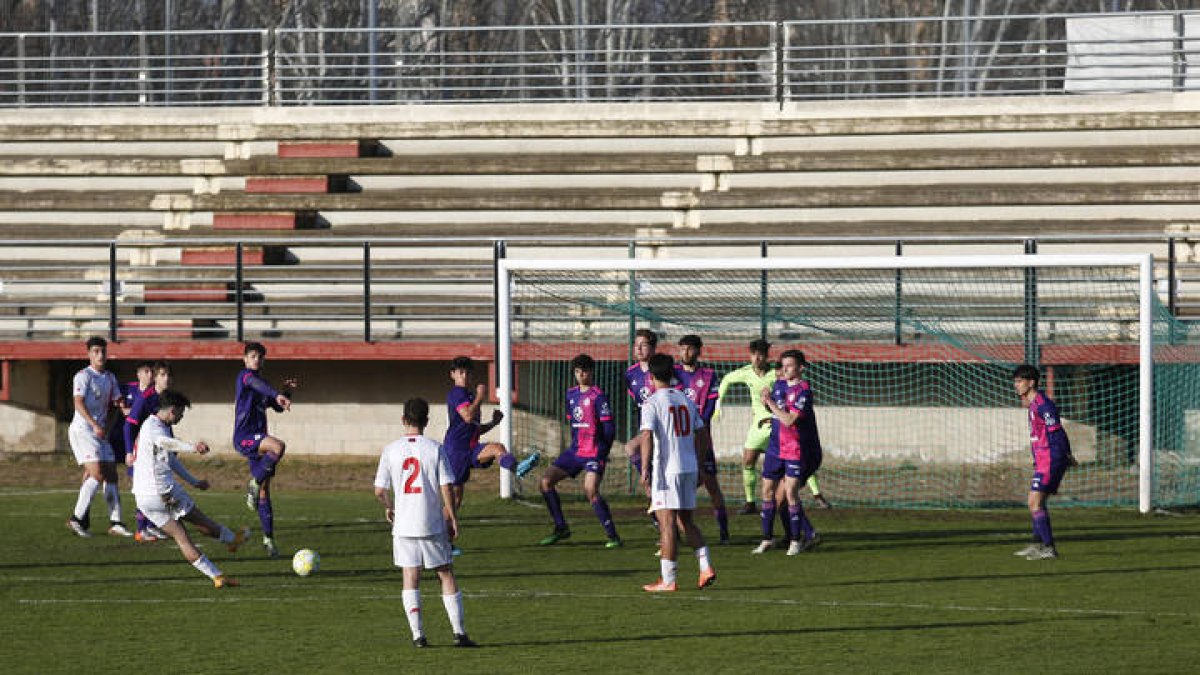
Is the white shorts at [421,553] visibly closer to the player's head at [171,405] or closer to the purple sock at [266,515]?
the player's head at [171,405]

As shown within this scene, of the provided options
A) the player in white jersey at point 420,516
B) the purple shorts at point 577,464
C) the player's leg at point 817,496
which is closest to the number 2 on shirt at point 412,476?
the player in white jersey at point 420,516

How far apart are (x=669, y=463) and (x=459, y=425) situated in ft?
11.1

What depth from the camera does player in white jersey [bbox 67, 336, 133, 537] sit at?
1719cm

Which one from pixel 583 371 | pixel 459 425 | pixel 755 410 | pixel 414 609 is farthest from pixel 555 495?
pixel 414 609

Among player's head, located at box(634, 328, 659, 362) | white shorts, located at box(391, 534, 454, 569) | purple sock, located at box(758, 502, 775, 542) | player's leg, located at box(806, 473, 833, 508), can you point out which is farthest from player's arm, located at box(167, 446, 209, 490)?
player's leg, located at box(806, 473, 833, 508)

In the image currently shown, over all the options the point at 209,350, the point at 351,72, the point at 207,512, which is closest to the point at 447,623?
the point at 207,512

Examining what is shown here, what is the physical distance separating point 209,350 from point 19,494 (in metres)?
3.78

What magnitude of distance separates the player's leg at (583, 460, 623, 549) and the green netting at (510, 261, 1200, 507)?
14.1 ft

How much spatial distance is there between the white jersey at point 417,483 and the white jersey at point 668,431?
2.46 meters

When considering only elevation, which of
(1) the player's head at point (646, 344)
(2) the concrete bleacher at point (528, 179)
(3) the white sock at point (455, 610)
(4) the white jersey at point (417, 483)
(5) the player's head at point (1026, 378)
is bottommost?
(3) the white sock at point (455, 610)

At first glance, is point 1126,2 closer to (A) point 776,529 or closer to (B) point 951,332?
(B) point 951,332

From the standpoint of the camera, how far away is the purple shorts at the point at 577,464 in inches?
637

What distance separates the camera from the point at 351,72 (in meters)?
43.1

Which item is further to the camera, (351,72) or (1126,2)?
(1126,2)
